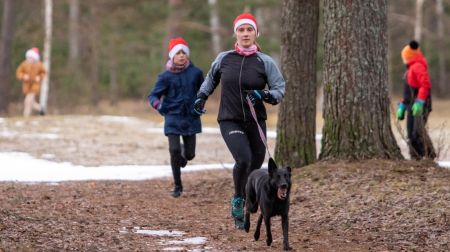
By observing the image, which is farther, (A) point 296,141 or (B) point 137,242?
(A) point 296,141

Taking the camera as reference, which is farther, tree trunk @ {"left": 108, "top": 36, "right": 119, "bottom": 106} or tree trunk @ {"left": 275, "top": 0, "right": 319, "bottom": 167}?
tree trunk @ {"left": 108, "top": 36, "right": 119, "bottom": 106}

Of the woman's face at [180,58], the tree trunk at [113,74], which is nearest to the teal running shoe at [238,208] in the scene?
the woman's face at [180,58]

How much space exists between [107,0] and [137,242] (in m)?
27.8

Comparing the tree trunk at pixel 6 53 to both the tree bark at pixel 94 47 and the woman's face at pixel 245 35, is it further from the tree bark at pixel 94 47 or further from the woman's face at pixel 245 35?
the woman's face at pixel 245 35

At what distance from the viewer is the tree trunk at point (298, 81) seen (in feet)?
36.9

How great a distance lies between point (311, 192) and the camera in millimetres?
9867

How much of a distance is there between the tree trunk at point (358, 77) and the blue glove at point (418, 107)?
2.68 metres

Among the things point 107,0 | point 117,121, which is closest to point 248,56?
point 117,121

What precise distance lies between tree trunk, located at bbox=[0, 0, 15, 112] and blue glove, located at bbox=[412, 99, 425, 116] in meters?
18.0

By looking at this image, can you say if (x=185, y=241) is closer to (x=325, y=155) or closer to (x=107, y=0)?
(x=325, y=155)

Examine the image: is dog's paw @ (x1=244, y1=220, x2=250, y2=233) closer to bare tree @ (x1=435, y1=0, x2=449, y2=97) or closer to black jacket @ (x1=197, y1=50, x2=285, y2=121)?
black jacket @ (x1=197, y1=50, x2=285, y2=121)

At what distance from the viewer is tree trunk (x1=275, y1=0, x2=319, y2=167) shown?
11.2 metres

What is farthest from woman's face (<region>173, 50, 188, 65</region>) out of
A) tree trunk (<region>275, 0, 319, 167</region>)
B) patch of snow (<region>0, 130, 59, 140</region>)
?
patch of snow (<region>0, 130, 59, 140</region>)

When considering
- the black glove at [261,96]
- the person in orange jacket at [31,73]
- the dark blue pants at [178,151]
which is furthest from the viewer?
the person in orange jacket at [31,73]
